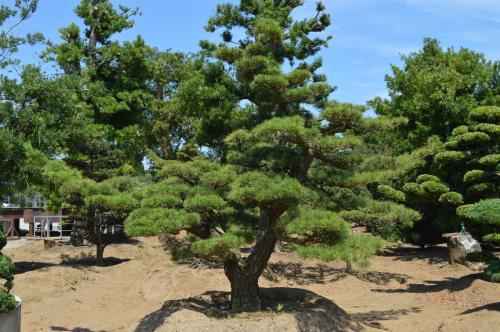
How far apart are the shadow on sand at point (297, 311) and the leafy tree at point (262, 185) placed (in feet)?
2.07

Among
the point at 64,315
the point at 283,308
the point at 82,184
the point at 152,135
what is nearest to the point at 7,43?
the point at 82,184

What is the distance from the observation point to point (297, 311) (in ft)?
28.8

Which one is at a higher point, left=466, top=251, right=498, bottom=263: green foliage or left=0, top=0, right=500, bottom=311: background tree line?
left=0, top=0, right=500, bottom=311: background tree line

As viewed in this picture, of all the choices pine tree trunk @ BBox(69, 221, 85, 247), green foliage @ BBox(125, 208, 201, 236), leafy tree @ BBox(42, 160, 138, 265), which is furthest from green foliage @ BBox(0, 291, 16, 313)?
pine tree trunk @ BBox(69, 221, 85, 247)

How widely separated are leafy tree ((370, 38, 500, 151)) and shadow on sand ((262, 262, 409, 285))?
16.6 feet

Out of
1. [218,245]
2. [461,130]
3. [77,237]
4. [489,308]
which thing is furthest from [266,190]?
[77,237]

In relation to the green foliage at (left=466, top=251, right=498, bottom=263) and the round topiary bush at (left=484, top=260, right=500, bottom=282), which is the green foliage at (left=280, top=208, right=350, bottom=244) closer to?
the round topiary bush at (left=484, top=260, right=500, bottom=282)

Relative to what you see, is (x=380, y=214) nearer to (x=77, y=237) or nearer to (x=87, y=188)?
(x=87, y=188)

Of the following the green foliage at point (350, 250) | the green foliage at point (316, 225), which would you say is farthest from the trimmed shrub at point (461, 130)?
the green foliage at point (316, 225)

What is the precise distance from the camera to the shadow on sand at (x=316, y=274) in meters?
14.7

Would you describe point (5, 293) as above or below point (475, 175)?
below

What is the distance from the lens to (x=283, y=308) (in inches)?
364

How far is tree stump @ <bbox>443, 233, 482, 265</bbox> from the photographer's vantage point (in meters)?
14.3

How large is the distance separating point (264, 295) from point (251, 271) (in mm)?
1132
